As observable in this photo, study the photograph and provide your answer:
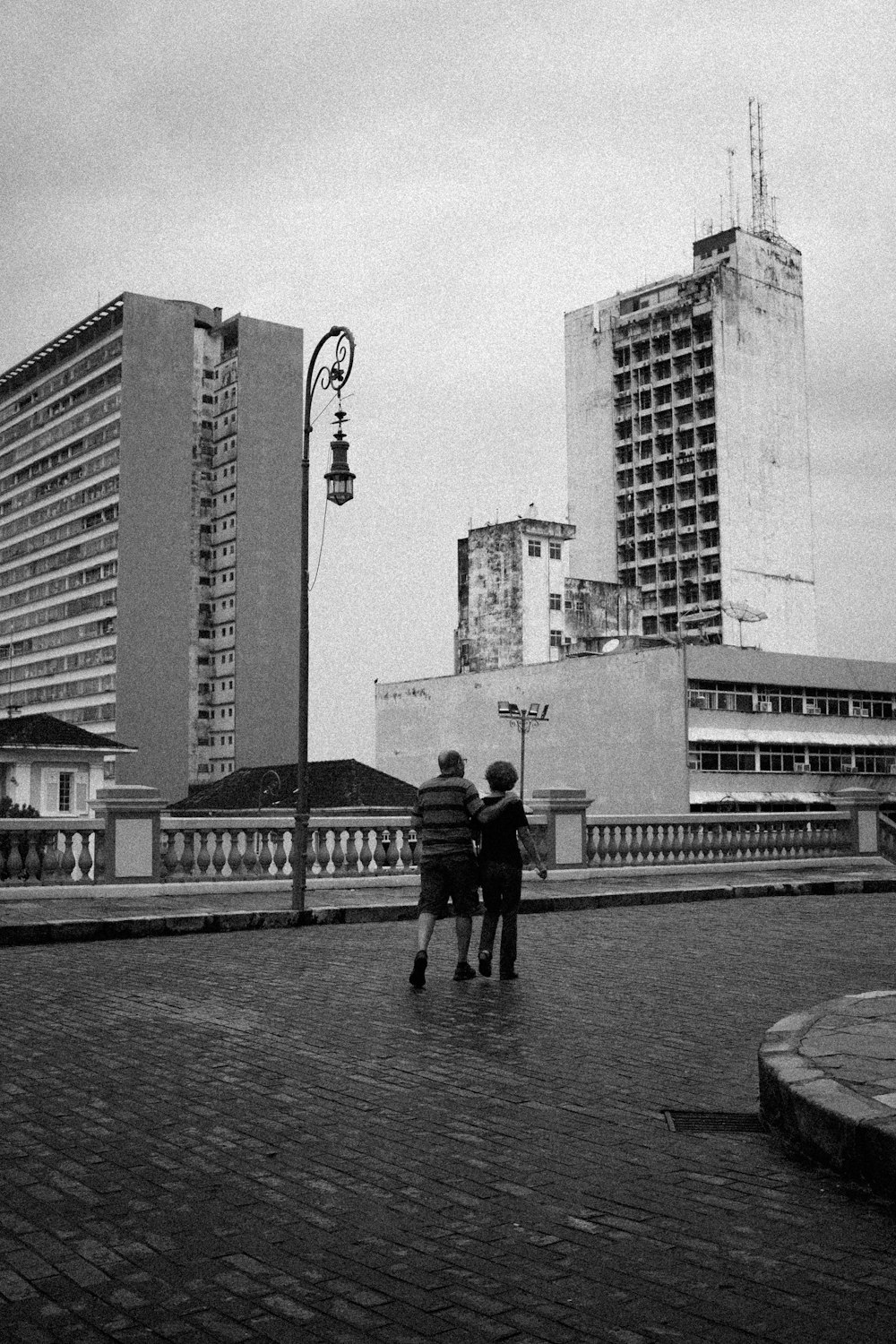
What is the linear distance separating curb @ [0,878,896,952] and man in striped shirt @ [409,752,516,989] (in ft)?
1.51

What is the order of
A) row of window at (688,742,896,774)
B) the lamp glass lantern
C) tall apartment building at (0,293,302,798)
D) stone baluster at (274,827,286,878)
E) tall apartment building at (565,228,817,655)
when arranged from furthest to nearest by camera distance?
tall apartment building at (565,228,817,655) → tall apartment building at (0,293,302,798) → row of window at (688,742,896,774) → stone baluster at (274,827,286,878) → the lamp glass lantern

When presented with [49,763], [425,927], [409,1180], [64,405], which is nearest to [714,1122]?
[409,1180]

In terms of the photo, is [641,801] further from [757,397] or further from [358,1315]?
[358,1315]

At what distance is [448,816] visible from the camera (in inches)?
385

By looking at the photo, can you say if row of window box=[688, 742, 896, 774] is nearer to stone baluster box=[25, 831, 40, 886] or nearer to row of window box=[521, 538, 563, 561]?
row of window box=[521, 538, 563, 561]

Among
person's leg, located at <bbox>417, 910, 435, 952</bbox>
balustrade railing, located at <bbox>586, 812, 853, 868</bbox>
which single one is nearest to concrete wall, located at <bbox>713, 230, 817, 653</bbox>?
balustrade railing, located at <bbox>586, 812, 853, 868</bbox>

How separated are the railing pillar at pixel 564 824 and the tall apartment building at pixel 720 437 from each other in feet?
237

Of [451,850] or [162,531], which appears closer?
[451,850]

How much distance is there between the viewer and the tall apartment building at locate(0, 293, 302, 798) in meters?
93.6

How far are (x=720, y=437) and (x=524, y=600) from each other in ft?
81.5

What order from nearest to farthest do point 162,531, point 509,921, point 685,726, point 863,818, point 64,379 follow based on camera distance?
point 509,921, point 863,818, point 685,726, point 162,531, point 64,379

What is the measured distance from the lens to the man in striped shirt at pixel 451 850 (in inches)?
383

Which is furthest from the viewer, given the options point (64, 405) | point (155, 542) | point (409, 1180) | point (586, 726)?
point (64, 405)

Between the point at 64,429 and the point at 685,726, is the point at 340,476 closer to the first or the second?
the point at 685,726
